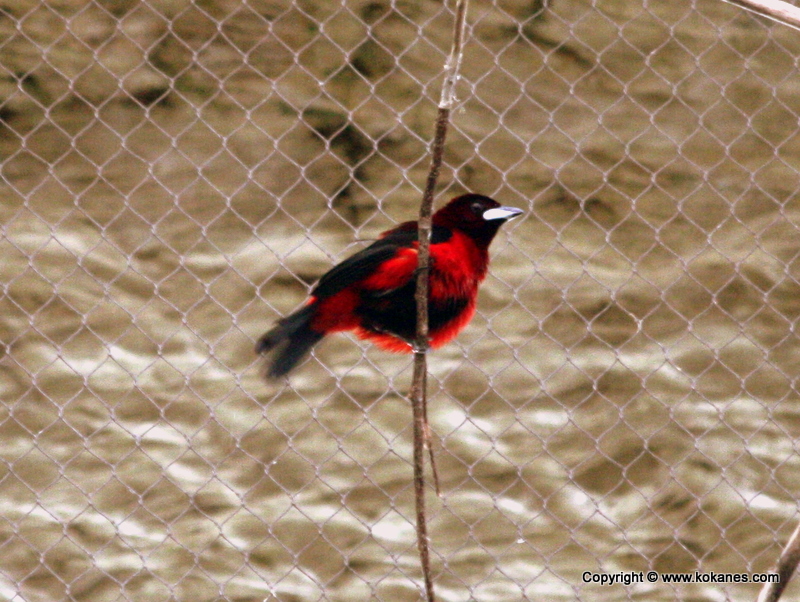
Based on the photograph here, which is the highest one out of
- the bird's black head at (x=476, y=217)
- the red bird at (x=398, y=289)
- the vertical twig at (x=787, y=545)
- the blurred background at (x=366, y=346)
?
the vertical twig at (x=787, y=545)

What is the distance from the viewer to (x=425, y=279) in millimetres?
1226

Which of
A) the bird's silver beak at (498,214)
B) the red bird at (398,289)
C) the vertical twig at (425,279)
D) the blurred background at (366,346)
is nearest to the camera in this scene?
the vertical twig at (425,279)

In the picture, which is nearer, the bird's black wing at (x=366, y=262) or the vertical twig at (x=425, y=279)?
the vertical twig at (x=425, y=279)

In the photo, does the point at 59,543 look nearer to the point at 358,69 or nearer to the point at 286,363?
the point at 286,363

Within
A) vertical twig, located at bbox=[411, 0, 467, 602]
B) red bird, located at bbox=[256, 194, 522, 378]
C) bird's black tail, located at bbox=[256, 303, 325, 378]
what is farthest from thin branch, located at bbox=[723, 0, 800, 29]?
bird's black tail, located at bbox=[256, 303, 325, 378]

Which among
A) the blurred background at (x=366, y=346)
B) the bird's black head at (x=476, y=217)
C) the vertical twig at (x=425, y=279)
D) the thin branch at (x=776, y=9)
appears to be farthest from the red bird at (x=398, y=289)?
the blurred background at (x=366, y=346)

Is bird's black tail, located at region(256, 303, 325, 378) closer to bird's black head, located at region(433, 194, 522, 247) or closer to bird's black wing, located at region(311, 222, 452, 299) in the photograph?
bird's black wing, located at region(311, 222, 452, 299)

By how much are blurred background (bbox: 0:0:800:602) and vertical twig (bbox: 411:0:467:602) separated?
1.08 metres

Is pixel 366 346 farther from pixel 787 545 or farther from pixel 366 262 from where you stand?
pixel 787 545

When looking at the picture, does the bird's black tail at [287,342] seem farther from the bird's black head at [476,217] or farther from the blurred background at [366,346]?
the blurred background at [366,346]

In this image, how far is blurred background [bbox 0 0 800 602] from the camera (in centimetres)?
240

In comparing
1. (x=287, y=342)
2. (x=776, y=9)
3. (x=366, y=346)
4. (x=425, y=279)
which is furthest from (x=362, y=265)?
(x=366, y=346)

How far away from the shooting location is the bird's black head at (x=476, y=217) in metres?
1.67

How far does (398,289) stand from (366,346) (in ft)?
2.95
